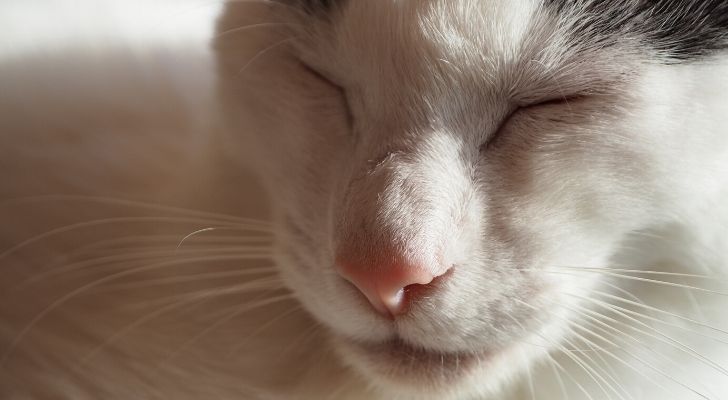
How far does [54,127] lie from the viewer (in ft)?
3.18

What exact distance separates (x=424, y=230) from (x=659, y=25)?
287 mm

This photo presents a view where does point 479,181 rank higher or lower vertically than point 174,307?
lower

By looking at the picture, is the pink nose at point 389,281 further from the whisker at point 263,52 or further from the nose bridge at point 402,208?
the whisker at point 263,52

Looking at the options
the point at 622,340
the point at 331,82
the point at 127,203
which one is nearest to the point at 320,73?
the point at 331,82

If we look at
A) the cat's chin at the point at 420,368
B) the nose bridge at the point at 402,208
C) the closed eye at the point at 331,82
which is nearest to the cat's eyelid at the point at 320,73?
the closed eye at the point at 331,82

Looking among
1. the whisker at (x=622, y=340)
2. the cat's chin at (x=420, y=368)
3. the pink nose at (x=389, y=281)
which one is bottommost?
the whisker at (x=622, y=340)

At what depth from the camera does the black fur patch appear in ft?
2.15

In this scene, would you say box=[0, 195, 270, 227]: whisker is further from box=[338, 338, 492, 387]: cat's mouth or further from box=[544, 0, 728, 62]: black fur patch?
box=[544, 0, 728, 62]: black fur patch

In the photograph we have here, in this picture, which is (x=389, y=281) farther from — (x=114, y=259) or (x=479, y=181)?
(x=114, y=259)

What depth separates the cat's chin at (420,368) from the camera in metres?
0.67

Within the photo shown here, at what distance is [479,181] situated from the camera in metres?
0.65

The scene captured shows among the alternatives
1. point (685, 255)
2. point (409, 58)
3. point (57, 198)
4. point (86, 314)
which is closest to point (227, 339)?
point (86, 314)

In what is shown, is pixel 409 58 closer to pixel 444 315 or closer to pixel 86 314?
pixel 444 315

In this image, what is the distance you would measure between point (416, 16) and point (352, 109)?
4.5 inches
